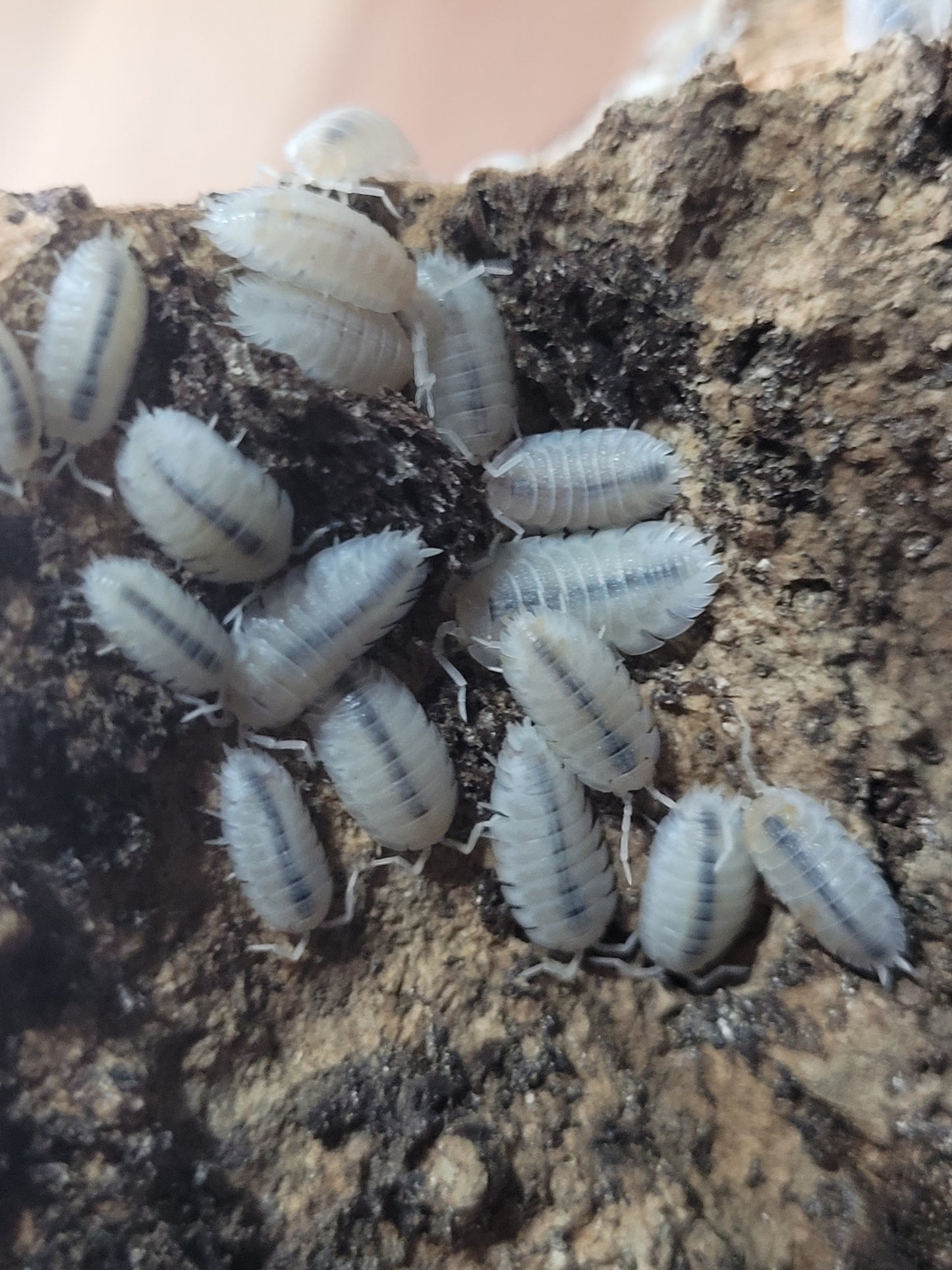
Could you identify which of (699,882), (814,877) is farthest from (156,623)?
(814,877)

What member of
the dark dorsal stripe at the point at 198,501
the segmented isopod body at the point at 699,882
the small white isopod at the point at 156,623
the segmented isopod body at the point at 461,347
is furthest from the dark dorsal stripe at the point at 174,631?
the segmented isopod body at the point at 699,882

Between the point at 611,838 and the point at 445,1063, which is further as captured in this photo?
the point at 611,838

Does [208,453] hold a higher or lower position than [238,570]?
higher

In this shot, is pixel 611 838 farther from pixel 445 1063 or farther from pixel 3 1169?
pixel 3 1169

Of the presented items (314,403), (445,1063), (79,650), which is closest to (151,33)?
(314,403)

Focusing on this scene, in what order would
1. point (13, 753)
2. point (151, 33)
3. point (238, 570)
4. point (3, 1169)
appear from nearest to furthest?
point (3, 1169)
point (13, 753)
point (238, 570)
point (151, 33)

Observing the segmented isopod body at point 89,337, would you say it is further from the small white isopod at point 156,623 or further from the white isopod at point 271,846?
the white isopod at point 271,846

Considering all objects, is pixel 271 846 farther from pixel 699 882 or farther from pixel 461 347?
pixel 461 347
